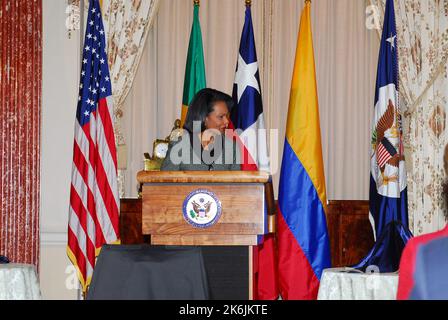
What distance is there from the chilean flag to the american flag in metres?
1.09

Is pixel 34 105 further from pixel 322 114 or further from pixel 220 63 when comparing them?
pixel 322 114

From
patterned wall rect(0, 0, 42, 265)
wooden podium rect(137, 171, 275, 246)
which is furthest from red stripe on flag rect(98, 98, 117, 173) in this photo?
wooden podium rect(137, 171, 275, 246)

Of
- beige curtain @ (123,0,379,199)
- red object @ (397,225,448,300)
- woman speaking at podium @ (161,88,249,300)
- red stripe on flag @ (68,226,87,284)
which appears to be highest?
beige curtain @ (123,0,379,199)

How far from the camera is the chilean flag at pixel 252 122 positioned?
5906 millimetres

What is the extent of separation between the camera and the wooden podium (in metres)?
3.74

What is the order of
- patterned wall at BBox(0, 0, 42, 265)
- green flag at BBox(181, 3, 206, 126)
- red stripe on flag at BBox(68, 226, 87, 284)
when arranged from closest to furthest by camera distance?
1. red stripe on flag at BBox(68, 226, 87, 284)
2. patterned wall at BBox(0, 0, 42, 265)
3. green flag at BBox(181, 3, 206, 126)

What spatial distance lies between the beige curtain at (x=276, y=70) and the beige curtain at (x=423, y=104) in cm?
35

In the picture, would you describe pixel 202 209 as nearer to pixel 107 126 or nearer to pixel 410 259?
pixel 410 259

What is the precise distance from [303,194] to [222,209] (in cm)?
229

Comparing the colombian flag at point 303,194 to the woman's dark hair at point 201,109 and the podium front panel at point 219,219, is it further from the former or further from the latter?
the podium front panel at point 219,219

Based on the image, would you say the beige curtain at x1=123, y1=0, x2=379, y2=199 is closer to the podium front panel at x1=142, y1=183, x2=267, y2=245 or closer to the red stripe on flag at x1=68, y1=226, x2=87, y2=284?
the red stripe on flag at x1=68, y1=226, x2=87, y2=284

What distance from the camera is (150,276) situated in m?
3.07

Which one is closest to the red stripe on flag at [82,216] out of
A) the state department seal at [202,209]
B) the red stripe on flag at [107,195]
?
the red stripe on flag at [107,195]
